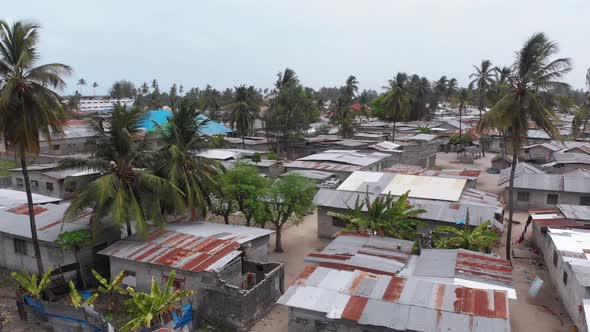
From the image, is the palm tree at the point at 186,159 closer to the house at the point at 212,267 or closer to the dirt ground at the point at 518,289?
the house at the point at 212,267

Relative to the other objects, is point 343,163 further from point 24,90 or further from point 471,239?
point 24,90

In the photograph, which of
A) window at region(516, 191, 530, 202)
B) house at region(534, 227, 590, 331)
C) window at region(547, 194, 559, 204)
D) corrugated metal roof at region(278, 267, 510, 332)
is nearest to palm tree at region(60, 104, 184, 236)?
corrugated metal roof at region(278, 267, 510, 332)

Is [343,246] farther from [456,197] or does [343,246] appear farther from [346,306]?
[456,197]

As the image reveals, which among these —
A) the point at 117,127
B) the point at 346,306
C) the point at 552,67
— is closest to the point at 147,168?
the point at 117,127

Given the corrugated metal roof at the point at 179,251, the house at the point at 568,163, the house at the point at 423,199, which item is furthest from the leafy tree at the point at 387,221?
the house at the point at 568,163

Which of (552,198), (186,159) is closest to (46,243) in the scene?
(186,159)
